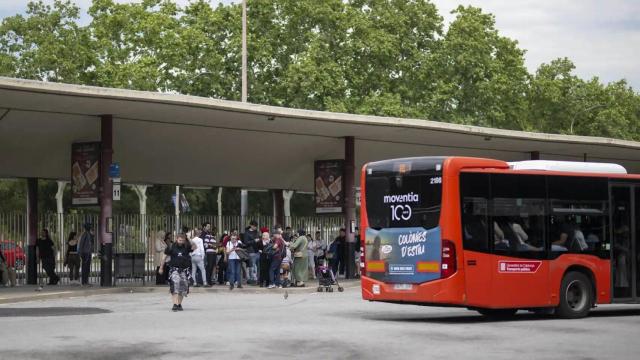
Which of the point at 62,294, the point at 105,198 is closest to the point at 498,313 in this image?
the point at 62,294

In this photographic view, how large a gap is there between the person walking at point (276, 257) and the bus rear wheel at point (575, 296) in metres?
11.7

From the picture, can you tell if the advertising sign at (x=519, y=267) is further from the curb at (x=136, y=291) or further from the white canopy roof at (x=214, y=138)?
the white canopy roof at (x=214, y=138)

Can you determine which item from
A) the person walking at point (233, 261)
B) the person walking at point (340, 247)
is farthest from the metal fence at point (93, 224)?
the person walking at point (340, 247)

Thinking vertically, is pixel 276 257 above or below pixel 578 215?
below

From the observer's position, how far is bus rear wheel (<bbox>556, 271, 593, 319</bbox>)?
847 inches

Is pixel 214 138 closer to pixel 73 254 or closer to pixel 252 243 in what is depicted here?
pixel 252 243

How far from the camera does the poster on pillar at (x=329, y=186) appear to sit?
38812 millimetres

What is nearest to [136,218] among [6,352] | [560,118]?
[6,352]

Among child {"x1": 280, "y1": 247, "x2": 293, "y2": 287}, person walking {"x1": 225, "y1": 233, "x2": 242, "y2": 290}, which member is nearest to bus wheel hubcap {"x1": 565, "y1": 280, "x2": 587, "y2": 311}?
child {"x1": 280, "y1": 247, "x2": 293, "y2": 287}

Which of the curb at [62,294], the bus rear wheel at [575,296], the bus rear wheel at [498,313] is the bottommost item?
the bus rear wheel at [498,313]

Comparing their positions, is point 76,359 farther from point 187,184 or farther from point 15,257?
point 187,184

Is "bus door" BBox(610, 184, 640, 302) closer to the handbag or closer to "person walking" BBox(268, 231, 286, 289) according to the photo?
"person walking" BBox(268, 231, 286, 289)

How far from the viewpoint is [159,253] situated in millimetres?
34969

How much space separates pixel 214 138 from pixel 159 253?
4.23 m
